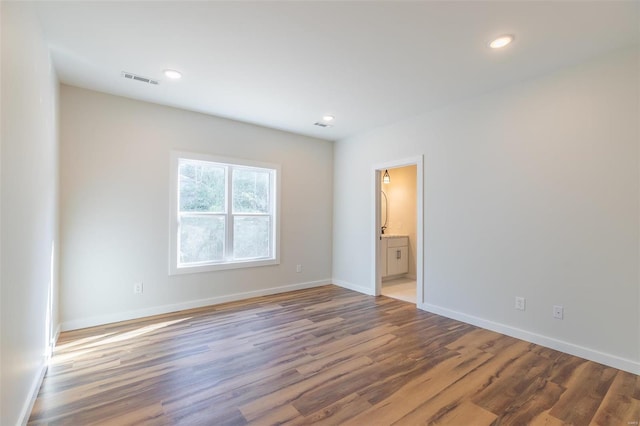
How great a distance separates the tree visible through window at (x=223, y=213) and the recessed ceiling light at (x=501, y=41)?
3.29 meters

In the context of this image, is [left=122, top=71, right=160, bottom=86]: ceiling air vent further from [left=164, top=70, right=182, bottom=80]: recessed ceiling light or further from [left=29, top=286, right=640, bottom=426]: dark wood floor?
[left=29, top=286, right=640, bottom=426]: dark wood floor

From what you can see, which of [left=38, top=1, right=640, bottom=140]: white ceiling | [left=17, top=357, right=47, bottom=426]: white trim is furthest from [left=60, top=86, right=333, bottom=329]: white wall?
[left=17, top=357, right=47, bottom=426]: white trim

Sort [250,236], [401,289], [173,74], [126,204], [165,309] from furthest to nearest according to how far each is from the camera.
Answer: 1. [401,289]
2. [250,236]
3. [165,309]
4. [126,204]
5. [173,74]

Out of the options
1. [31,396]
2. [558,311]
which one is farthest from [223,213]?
[558,311]

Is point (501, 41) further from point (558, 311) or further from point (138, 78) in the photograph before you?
point (138, 78)

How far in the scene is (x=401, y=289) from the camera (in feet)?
16.9

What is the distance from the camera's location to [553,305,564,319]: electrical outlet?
278 centimetres

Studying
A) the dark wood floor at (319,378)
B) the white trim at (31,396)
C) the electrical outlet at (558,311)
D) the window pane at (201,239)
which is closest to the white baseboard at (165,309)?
the dark wood floor at (319,378)

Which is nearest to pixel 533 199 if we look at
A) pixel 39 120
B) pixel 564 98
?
pixel 564 98

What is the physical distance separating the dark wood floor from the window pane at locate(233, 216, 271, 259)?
1283 millimetres

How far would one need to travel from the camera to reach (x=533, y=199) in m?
2.97

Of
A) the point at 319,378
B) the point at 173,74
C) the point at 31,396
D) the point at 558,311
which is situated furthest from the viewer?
the point at 173,74

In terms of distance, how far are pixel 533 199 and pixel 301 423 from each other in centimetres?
290

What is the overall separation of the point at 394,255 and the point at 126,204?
4452 mm
